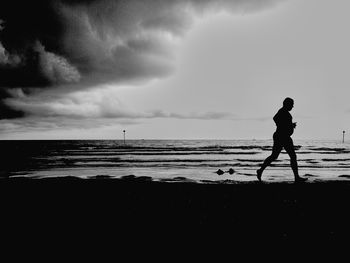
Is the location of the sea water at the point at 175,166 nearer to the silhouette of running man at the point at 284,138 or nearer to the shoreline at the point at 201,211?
the silhouette of running man at the point at 284,138

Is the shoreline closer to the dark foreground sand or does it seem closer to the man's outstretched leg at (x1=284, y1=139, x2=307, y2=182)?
the dark foreground sand

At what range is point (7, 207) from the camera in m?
5.93

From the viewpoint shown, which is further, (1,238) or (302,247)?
(1,238)

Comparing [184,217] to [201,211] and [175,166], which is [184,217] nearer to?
[201,211]

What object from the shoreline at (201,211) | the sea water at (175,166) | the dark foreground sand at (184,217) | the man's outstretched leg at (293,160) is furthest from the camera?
the sea water at (175,166)

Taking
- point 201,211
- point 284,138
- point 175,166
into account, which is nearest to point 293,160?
point 284,138

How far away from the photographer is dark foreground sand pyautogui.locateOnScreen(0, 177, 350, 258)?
12.4 ft

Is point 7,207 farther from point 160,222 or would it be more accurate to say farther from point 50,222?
point 160,222

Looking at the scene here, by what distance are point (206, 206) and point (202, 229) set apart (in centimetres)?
163

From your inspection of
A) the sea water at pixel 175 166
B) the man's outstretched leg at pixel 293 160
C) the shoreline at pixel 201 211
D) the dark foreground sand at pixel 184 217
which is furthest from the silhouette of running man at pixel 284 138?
the dark foreground sand at pixel 184 217

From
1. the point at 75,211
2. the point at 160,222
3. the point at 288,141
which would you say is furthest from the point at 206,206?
the point at 288,141

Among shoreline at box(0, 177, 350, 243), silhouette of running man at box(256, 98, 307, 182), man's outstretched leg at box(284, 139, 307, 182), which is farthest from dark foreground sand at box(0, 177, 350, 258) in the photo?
silhouette of running man at box(256, 98, 307, 182)

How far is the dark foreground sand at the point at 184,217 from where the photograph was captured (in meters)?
3.77

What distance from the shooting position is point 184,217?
192 inches
